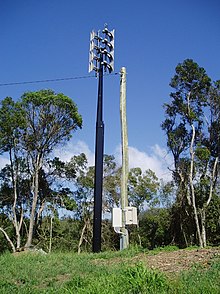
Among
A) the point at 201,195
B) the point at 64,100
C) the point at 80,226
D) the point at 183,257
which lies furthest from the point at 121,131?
the point at 80,226

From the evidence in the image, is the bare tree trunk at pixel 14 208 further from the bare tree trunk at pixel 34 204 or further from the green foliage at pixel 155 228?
the green foliage at pixel 155 228

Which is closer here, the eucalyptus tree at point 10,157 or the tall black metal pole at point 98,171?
the tall black metal pole at point 98,171

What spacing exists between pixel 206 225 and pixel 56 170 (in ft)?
31.5

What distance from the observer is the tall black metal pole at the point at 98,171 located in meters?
8.30

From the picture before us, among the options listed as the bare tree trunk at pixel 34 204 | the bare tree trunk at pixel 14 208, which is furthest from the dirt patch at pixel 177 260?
the bare tree trunk at pixel 14 208

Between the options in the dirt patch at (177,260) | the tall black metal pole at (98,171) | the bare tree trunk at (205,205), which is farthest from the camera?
the bare tree trunk at (205,205)

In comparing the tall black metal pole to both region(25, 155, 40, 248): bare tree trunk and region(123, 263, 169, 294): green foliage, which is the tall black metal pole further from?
region(25, 155, 40, 248): bare tree trunk

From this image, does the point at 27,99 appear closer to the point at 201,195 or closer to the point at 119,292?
the point at 201,195

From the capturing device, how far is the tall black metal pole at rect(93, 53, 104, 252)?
8.30 m

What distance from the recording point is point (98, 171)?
8820 millimetres

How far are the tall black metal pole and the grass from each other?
98.2 inches

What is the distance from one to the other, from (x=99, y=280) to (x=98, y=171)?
489 centimetres

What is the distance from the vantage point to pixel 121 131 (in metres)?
9.82

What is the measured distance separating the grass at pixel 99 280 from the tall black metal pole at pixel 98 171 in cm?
249
